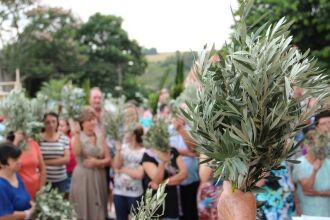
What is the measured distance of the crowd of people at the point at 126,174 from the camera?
14.2ft

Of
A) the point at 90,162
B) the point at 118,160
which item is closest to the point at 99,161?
the point at 90,162

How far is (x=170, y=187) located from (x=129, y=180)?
0.50m

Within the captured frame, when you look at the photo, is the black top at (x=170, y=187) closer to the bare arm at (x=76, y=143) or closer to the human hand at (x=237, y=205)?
the bare arm at (x=76, y=143)

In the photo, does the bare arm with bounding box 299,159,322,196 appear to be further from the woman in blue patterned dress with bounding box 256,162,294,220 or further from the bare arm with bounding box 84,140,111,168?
the bare arm with bounding box 84,140,111,168

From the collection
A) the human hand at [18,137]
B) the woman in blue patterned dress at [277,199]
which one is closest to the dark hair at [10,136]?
the human hand at [18,137]

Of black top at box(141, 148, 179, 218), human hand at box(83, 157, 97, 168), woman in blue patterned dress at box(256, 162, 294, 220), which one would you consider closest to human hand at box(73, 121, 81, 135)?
human hand at box(83, 157, 97, 168)

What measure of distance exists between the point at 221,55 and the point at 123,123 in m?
3.62

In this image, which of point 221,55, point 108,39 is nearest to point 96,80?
point 108,39

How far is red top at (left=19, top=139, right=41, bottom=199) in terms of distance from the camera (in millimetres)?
5262

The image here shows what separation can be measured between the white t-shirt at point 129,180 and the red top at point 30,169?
89 centimetres

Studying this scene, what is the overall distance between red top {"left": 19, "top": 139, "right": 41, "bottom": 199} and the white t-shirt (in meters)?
0.89

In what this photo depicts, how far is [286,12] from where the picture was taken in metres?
16.2

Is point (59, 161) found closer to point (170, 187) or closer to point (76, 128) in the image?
point (76, 128)

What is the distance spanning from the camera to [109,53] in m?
43.6
